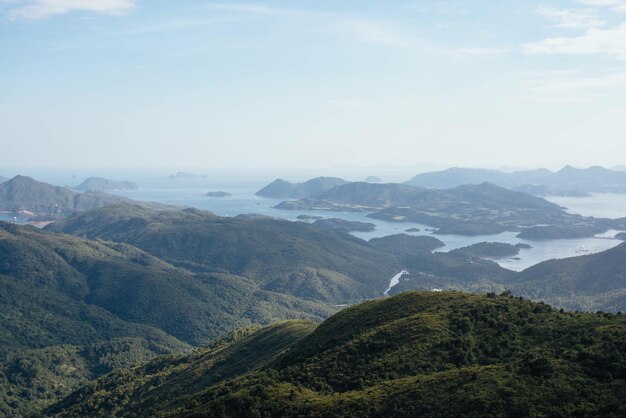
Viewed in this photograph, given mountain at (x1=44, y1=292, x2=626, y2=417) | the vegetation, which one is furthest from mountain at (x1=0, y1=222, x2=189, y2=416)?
mountain at (x1=44, y1=292, x2=626, y2=417)

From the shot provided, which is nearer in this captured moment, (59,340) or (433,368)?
(433,368)

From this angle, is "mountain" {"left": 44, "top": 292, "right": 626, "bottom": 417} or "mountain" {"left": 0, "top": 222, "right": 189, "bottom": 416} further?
"mountain" {"left": 0, "top": 222, "right": 189, "bottom": 416}

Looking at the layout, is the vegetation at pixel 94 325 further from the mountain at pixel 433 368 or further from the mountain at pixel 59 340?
the mountain at pixel 433 368

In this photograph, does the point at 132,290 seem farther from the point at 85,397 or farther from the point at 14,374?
the point at 85,397

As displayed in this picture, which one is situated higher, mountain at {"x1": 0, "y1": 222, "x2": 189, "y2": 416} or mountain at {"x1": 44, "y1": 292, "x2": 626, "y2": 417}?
mountain at {"x1": 44, "y1": 292, "x2": 626, "y2": 417}

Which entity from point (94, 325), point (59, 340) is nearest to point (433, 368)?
point (59, 340)

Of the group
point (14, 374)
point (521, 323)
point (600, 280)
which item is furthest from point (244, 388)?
point (600, 280)

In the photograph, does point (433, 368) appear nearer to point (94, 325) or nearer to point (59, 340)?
point (59, 340)

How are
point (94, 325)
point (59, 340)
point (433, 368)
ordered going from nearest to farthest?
point (433, 368) → point (59, 340) → point (94, 325)

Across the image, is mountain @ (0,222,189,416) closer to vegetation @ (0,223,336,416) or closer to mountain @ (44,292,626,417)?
vegetation @ (0,223,336,416)

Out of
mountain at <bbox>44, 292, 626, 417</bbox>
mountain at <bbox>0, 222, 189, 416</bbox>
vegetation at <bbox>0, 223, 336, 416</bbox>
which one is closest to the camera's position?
mountain at <bbox>44, 292, 626, 417</bbox>
